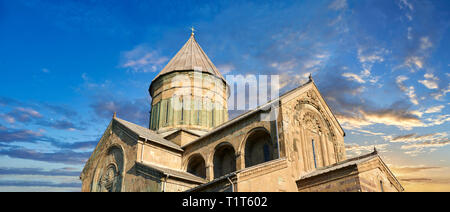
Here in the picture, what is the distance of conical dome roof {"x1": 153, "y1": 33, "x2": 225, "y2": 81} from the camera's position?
83.9 feet

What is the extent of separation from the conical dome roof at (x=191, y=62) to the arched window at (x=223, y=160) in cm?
888

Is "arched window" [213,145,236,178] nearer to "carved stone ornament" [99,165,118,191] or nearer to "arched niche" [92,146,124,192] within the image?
"arched niche" [92,146,124,192]

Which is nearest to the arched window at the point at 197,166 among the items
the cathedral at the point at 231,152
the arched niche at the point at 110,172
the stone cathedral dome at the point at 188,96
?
the cathedral at the point at 231,152

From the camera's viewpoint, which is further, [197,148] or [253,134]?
[197,148]

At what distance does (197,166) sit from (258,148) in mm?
5006

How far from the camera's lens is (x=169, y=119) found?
23.9 m

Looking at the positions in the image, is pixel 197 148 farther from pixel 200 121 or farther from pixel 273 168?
pixel 273 168

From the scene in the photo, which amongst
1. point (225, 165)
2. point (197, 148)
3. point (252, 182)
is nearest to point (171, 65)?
point (197, 148)

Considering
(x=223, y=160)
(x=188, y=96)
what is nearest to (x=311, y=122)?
(x=223, y=160)

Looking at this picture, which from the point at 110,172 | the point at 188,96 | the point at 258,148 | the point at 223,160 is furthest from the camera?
the point at 188,96

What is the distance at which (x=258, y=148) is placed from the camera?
656 inches

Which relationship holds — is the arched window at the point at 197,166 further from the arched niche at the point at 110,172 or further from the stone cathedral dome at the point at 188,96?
A: the arched niche at the point at 110,172

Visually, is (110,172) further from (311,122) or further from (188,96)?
(311,122)
